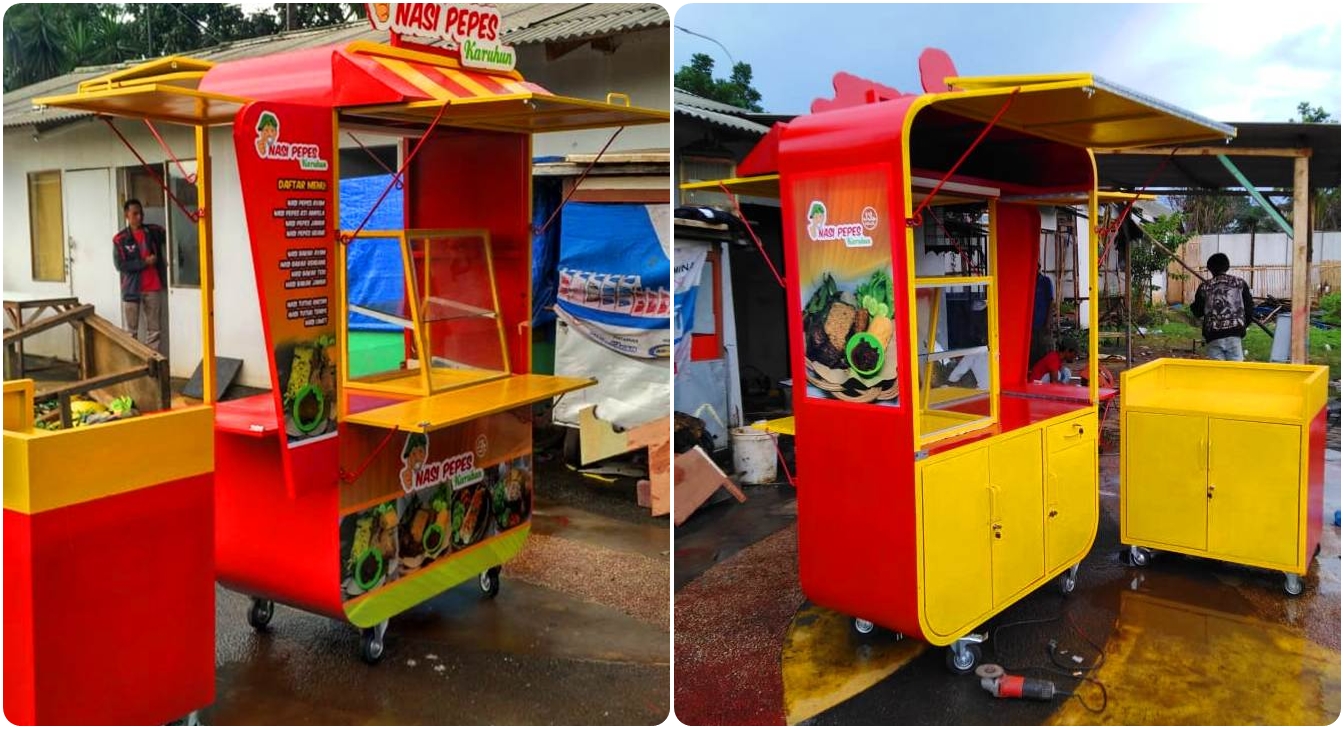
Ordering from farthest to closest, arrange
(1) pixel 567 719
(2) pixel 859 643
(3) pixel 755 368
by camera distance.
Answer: (3) pixel 755 368
(2) pixel 859 643
(1) pixel 567 719

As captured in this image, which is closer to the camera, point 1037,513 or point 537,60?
point 1037,513

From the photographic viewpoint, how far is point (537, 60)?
8.04 m

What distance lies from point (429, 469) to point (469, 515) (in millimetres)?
407

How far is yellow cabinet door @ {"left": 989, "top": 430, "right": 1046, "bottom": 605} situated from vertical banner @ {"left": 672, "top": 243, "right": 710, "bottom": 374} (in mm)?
3490

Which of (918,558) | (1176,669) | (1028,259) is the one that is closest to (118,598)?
(918,558)

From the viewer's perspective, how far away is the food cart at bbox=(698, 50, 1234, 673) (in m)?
4.02

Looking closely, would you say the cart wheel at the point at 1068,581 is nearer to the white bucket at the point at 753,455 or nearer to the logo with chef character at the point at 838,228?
the logo with chef character at the point at 838,228

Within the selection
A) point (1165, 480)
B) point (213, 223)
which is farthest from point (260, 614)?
point (213, 223)

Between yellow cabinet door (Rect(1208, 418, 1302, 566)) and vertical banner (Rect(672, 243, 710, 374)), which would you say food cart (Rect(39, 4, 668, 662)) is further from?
yellow cabinet door (Rect(1208, 418, 1302, 566))

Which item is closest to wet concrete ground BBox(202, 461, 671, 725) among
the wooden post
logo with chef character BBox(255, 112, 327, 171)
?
logo with chef character BBox(255, 112, 327, 171)

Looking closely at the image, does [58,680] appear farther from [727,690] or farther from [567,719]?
[727,690]

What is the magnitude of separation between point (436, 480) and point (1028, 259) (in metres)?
3.61

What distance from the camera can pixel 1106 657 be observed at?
4562 millimetres

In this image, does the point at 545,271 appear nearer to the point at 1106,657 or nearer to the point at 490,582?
the point at 490,582
